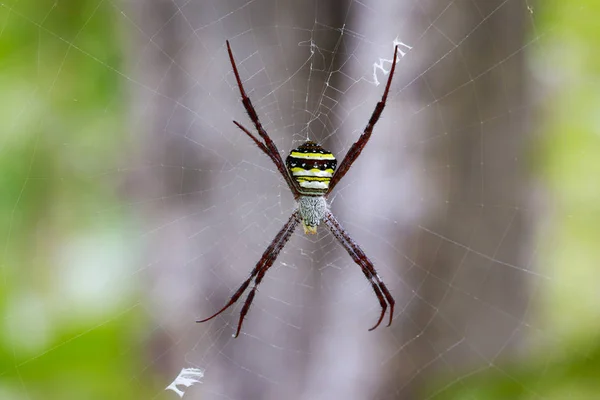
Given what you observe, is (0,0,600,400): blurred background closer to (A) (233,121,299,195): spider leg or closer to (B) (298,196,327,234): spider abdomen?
(A) (233,121,299,195): spider leg

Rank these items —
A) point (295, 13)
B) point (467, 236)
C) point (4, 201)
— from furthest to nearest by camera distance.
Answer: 1. point (4, 201)
2. point (467, 236)
3. point (295, 13)

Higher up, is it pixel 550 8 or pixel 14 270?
pixel 550 8

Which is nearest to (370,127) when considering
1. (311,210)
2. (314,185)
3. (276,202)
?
(276,202)

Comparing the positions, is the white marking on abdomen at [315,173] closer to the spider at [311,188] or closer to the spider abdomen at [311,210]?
the spider at [311,188]

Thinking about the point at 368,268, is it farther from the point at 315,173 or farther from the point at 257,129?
the point at 257,129

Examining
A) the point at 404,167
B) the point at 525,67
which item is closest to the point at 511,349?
the point at 404,167

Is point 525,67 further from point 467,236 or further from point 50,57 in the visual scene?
point 50,57

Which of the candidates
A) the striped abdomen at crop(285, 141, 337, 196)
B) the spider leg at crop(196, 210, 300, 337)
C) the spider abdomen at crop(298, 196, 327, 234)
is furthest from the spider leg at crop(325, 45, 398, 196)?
the spider abdomen at crop(298, 196, 327, 234)
